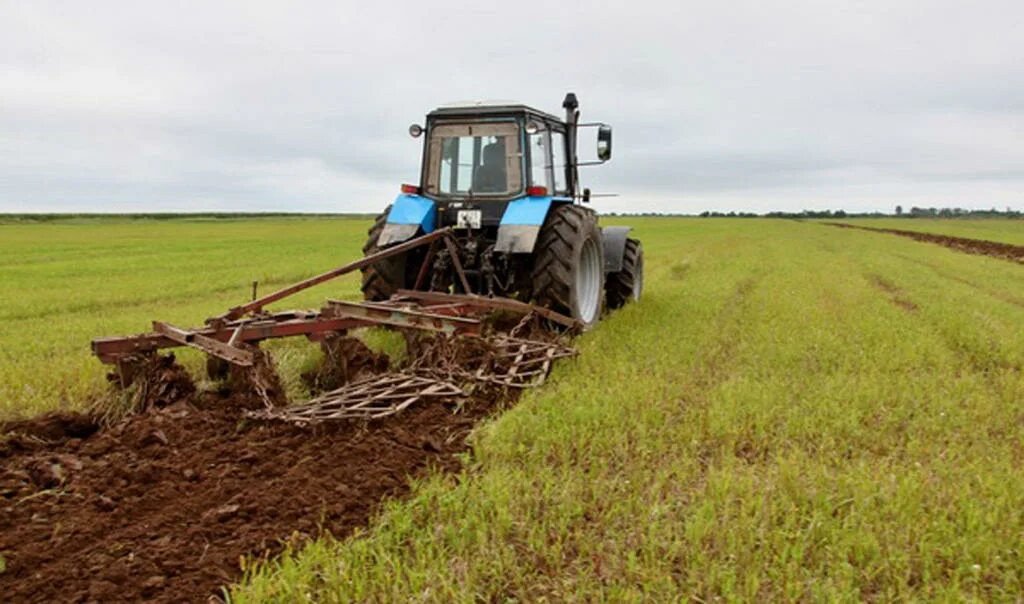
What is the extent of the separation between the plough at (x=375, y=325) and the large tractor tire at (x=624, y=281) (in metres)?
3.19

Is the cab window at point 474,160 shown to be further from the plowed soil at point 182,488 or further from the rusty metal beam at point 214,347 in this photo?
the rusty metal beam at point 214,347

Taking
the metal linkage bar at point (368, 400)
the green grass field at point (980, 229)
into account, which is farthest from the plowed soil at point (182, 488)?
the green grass field at point (980, 229)

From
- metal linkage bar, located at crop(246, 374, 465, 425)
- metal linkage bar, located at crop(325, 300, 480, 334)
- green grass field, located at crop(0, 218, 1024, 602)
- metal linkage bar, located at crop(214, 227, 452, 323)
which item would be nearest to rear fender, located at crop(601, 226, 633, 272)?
green grass field, located at crop(0, 218, 1024, 602)

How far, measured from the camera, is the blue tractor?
22.4 ft

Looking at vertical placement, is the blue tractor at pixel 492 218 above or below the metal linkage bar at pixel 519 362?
above

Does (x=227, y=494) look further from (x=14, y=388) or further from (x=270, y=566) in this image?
(x=14, y=388)

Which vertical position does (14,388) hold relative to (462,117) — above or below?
below

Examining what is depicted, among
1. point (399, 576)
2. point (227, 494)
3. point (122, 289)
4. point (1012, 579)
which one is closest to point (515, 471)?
point (399, 576)

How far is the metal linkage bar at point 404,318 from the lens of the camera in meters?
5.14

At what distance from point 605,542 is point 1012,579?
1413mm

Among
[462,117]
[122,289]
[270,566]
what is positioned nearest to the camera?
[270,566]

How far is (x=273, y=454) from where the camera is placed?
3.75m

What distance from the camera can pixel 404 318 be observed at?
5.26 metres

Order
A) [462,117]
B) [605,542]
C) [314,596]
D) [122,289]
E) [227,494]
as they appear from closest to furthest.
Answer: [314,596], [605,542], [227,494], [462,117], [122,289]
